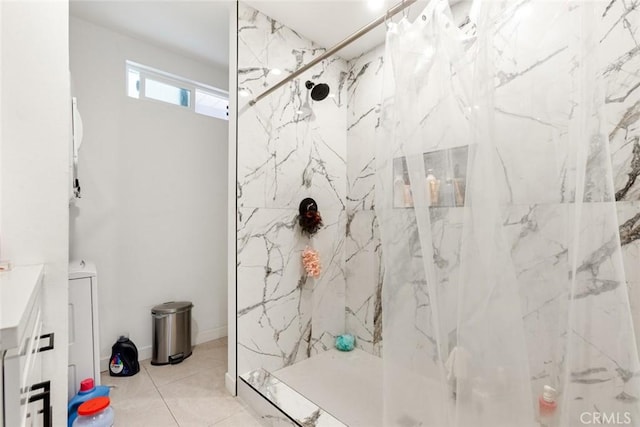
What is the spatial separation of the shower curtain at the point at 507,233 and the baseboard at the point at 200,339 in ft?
6.75

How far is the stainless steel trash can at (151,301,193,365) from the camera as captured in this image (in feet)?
7.24

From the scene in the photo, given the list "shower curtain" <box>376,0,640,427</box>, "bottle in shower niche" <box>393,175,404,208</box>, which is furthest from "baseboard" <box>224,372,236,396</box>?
"bottle in shower niche" <box>393,175,404,208</box>

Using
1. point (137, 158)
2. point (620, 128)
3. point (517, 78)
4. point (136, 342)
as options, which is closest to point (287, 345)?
point (136, 342)

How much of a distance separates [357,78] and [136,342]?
9.07ft

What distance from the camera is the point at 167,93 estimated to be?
2.49 metres

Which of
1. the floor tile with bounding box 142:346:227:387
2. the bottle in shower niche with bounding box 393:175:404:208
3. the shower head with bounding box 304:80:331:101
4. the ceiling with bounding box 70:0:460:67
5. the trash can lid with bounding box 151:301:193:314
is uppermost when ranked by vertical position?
the ceiling with bounding box 70:0:460:67

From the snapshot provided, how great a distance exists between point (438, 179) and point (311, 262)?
1.30m

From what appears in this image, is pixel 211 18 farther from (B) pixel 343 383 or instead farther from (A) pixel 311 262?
(B) pixel 343 383

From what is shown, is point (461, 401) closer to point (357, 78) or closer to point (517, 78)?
point (517, 78)

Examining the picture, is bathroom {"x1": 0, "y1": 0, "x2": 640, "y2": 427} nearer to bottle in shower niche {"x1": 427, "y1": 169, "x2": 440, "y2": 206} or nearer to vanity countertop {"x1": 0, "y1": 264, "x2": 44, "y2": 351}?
bottle in shower niche {"x1": 427, "y1": 169, "x2": 440, "y2": 206}

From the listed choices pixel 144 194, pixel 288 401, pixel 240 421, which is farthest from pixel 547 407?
pixel 144 194

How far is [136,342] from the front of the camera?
228 cm

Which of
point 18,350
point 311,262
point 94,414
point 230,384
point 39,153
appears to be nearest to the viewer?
point 18,350

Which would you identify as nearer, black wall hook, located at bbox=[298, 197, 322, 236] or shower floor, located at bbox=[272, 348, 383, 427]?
shower floor, located at bbox=[272, 348, 383, 427]
